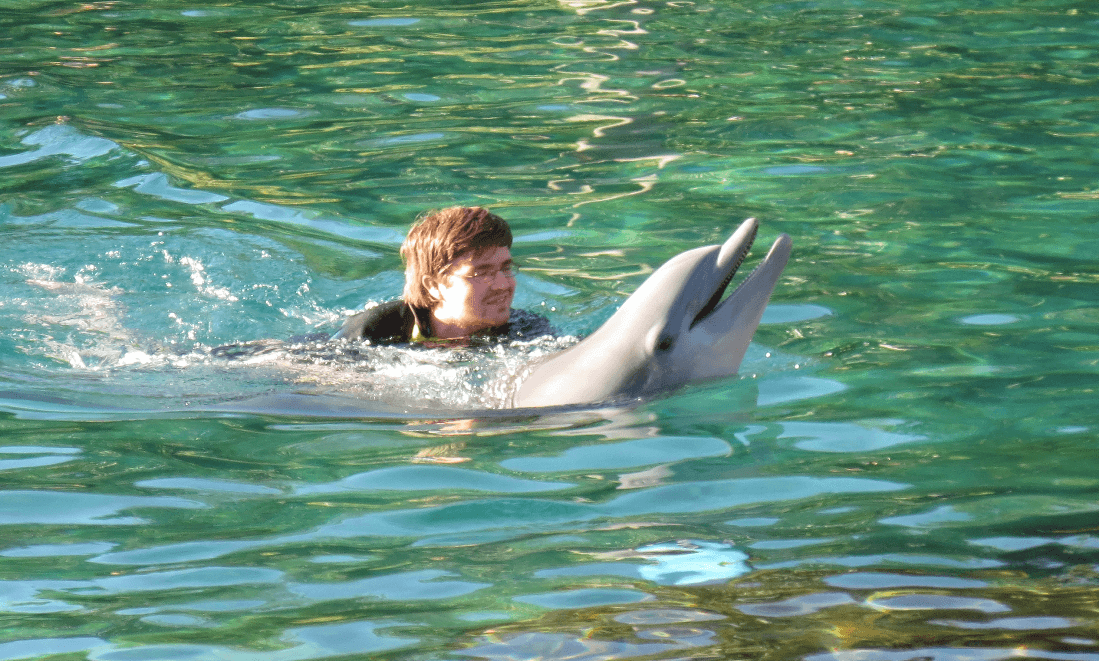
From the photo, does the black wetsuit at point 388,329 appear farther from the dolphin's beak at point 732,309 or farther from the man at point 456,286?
the dolphin's beak at point 732,309

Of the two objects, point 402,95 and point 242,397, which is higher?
point 402,95

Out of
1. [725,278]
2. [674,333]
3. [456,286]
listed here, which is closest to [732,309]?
[725,278]

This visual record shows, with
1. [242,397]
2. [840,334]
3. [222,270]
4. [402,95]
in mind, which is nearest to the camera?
[242,397]

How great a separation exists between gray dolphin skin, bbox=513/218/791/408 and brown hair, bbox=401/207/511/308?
854 millimetres

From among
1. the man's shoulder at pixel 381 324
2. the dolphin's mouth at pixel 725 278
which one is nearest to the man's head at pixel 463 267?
the man's shoulder at pixel 381 324

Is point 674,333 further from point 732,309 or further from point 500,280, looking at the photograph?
point 500,280

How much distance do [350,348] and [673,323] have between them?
158 centimetres

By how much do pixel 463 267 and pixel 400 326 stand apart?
21.0 inches

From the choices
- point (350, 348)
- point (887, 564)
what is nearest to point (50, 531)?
point (350, 348)

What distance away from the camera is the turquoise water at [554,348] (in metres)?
3.33

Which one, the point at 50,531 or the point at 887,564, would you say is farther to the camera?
the point at 50,531

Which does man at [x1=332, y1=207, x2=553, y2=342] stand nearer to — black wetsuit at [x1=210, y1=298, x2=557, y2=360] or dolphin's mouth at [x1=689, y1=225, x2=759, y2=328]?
black wetsuit at [x1=210, y1=298, x2=557, y2=360]

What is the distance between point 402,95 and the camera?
1025 cm

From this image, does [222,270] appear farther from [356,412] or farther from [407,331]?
[356,412]
